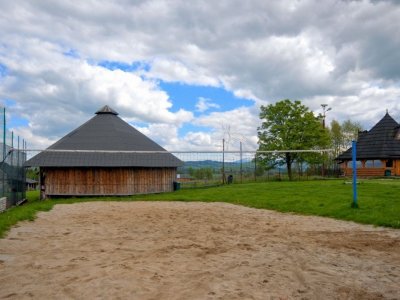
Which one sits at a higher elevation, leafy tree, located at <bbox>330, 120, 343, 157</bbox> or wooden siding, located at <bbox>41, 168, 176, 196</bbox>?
leafy tree, located at <bbox>330, 120, 343, 157</bbox>

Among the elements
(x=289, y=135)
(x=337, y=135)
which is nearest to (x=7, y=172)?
(x=289, y=135)

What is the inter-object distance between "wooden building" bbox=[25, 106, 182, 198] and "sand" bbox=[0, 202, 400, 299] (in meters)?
14.7

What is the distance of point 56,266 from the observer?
5609 millimetres

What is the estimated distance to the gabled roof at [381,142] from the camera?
3106cm

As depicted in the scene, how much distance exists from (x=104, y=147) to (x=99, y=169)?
76.0 inches

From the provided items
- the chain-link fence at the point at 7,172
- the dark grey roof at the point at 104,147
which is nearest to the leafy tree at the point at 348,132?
the dark grey roof at the point at 104,147

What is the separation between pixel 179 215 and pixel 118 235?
4.00 metres

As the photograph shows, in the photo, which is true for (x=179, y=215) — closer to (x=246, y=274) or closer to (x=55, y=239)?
(x=55, y=239)

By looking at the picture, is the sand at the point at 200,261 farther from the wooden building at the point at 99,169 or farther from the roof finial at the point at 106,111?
the roof finial at the point at 106,111

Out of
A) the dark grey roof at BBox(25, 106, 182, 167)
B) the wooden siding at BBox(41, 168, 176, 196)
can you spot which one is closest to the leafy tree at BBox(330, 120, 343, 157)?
Answer: the dark grey roof at BBox(25, 106, 182, 167)

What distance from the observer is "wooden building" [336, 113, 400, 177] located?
31.0 m

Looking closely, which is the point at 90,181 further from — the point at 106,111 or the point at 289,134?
the point at 289,134

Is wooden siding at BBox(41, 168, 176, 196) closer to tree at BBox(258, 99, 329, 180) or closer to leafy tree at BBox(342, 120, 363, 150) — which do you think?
tree at BBox(258, 99, 329, 180)

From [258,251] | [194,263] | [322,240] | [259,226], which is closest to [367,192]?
[259,226]
